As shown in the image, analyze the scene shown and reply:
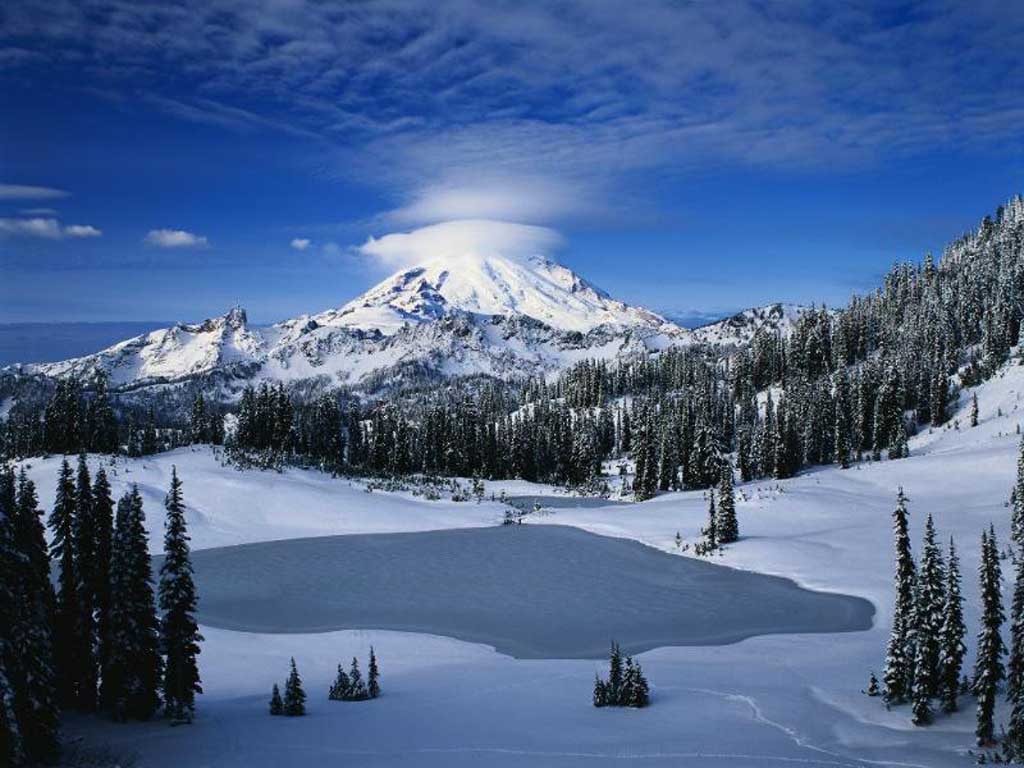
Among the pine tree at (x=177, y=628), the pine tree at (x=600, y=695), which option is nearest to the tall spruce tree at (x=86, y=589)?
the pine tree at (x=177, y=628)

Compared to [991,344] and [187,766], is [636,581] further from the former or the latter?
[991,344]

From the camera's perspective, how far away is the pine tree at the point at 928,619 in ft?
76.6

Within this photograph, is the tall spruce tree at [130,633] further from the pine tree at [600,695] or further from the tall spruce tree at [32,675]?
the pine tree at [600,695]

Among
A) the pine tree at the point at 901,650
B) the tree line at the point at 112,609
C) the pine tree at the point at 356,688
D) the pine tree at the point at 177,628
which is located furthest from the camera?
the pine tree at the point at 356,688

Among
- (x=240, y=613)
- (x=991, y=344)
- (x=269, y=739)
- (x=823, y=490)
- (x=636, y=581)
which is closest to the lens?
(x=269, y=739)

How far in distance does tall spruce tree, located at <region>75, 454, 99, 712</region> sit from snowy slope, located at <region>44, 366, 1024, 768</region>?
1884 mm

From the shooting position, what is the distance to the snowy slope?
1978 cm

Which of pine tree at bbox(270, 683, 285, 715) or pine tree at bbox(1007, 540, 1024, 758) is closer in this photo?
pine tree at bbox(1007, 540, 1024, 758)

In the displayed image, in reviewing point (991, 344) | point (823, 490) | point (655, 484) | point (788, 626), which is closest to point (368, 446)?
point (655, 484)

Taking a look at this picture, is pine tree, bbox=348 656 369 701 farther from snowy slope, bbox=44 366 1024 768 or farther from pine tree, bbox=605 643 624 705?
pine tree, bbox=605 643 624 705

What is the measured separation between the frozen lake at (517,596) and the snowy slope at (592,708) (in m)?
1.89

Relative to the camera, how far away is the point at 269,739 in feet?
70.2

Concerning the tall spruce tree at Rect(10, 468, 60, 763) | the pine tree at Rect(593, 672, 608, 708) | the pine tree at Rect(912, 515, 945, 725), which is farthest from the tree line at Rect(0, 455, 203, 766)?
the pine tree at Rect(912, 515, 945, 725)

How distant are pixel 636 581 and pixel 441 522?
1162 inches
